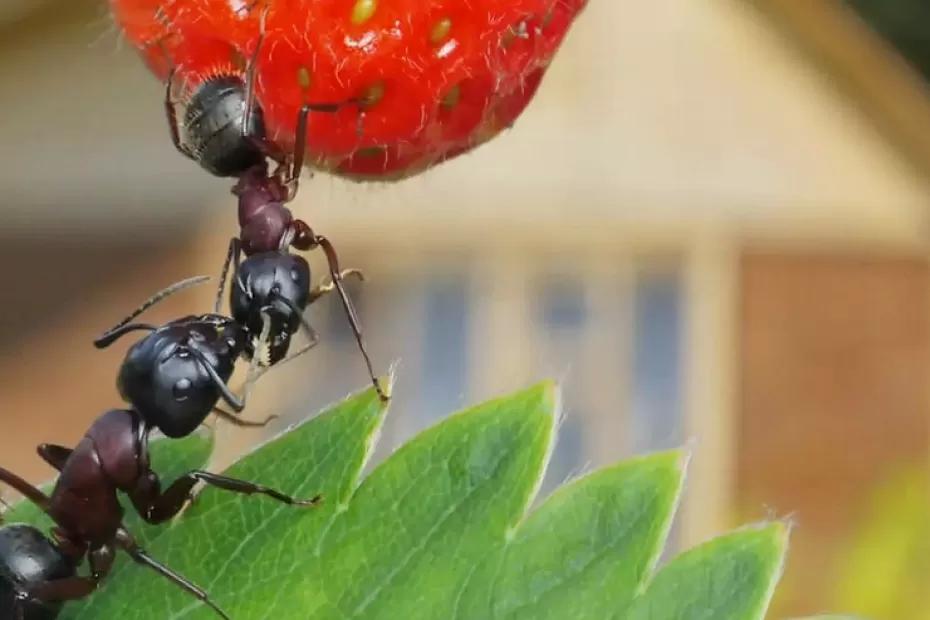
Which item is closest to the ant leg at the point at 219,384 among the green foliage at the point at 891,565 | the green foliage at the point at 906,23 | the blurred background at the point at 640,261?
the green foliage at the point at 906,23

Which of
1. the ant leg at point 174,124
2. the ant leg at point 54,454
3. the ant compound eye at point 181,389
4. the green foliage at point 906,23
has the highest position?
the green foliage at point 906,23

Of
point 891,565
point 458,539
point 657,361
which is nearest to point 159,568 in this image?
point 458,539

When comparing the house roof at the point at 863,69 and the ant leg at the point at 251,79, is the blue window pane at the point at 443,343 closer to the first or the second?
the house roof at the point at 863,69

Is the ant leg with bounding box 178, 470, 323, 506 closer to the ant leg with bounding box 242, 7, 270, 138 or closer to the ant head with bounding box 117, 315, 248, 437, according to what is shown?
the ant head with bounding box 117, 315, 248, 437

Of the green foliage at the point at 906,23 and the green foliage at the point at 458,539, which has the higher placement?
the green foliage at the point at 906,23

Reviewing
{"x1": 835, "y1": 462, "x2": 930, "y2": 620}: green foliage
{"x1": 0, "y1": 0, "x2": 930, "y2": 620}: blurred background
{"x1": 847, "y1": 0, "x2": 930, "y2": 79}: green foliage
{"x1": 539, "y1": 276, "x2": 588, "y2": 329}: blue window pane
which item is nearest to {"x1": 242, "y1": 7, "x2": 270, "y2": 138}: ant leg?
{"x1": 847, "y1": 0, "x2": 930, "y2": 79}: green foliage

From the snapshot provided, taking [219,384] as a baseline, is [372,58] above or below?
above

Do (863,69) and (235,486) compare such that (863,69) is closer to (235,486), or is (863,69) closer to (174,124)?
(174,124)
